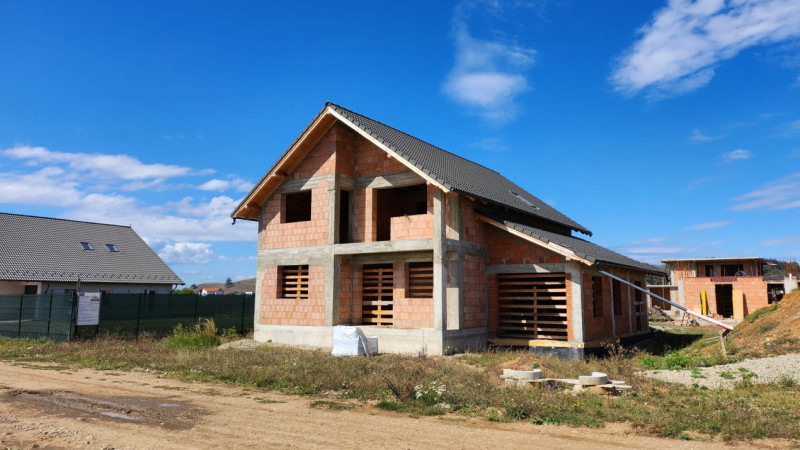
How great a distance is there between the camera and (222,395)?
416 inches

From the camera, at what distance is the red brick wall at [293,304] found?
60.6ft

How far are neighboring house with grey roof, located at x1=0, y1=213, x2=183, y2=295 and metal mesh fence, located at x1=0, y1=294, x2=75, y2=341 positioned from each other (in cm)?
767

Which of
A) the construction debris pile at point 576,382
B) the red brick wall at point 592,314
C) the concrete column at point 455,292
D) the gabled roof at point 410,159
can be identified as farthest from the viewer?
the red brick wall at point 592,314

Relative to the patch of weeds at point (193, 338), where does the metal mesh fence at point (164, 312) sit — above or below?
above

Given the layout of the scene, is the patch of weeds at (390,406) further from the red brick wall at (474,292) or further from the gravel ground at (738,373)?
the red brick wall at (474,292)

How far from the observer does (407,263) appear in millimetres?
17703

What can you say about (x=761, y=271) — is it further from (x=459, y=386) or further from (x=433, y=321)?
(x=459, y=386)

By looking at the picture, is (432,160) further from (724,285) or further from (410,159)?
(724,285)

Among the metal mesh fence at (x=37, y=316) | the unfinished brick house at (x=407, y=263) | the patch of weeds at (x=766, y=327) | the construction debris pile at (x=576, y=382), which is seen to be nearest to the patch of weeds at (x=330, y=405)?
the construction debris pile at (x=576, y=382)

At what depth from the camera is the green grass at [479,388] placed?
8109 millimetres

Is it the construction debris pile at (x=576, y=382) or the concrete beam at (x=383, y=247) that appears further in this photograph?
the concrete beam at (x=383, y=247)

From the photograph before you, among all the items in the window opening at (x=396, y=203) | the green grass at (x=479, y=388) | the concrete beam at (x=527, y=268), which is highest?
the window opening at (x=396, y=203)

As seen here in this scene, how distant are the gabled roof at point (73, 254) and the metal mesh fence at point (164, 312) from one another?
1297 centimetres

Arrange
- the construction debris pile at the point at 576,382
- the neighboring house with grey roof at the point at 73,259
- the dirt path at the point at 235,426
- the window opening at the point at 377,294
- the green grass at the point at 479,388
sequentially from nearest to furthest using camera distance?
the dirt path at the point at 235,426 < the green grass at the point at 479,388 < the construction debris pile at the point at 576,382 < the window opening at the point at 377,294 < the neighboring house with grey roof at the point at 73,259
